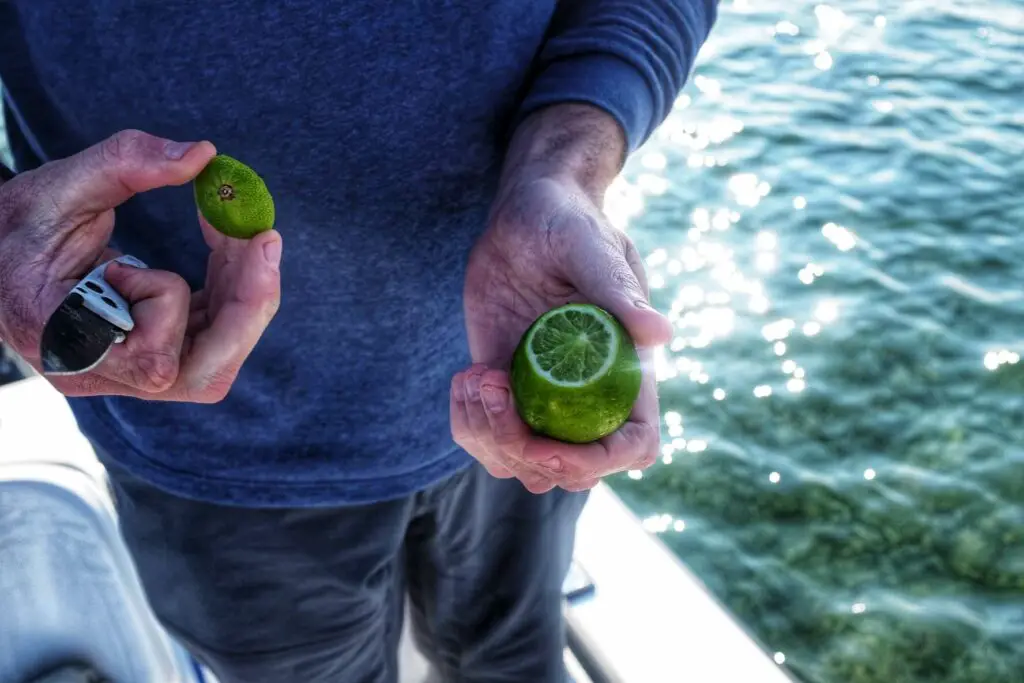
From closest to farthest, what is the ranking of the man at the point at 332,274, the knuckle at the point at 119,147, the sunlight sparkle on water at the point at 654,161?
the knuckle at the point at 119,147 → the man at the point at 332,274 → the sunlight sparkle on water at the point at 654,161

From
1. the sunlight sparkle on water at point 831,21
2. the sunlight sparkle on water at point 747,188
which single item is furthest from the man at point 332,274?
the sunlight sparkle on water at point 831,21

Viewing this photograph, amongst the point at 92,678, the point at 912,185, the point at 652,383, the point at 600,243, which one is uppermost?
the point at 600,243

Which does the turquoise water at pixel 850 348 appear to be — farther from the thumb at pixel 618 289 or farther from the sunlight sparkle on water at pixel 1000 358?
the thumb at pixel 618 289

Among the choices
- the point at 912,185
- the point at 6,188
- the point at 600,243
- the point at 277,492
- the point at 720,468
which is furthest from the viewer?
the point at 912,185

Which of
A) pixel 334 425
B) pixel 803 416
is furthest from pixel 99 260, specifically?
pixel 803 416

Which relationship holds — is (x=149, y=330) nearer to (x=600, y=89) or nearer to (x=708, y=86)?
(x=600, y=89)

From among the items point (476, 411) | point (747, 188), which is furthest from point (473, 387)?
point (747, 188)

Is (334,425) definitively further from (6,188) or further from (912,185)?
(912,185)
